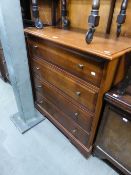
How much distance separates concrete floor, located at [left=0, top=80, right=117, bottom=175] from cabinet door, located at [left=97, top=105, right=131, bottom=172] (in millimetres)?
231

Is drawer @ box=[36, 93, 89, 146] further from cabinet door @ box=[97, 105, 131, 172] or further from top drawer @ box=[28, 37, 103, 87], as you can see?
top drawer @ box=[28, 37, 103, 87]

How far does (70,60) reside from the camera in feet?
3.27

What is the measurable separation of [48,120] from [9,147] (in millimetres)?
507

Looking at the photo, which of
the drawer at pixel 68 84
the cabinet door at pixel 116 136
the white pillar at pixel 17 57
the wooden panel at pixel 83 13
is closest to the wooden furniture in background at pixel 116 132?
the cabinet door at pixel 116 136

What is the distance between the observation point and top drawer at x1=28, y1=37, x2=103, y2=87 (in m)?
0.86

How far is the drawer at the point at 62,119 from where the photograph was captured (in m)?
1.26

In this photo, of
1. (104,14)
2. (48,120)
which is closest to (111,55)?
(104,14)

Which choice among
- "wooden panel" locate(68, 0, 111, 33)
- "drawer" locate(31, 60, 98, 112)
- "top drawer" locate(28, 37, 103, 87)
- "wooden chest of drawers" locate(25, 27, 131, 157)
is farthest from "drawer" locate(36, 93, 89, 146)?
"wooden panel" locate(68, 0, 111, 33)

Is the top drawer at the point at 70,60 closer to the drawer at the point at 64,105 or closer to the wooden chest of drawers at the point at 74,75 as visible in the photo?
the wooden chest of drawers at the point at 74,75

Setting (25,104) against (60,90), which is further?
(25,104)

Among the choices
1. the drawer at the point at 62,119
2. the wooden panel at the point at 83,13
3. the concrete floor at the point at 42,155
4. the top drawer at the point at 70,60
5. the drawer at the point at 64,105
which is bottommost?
the concrete floor at the point at 42,155

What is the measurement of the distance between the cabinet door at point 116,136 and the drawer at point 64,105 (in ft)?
0.43

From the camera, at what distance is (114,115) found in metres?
1.00

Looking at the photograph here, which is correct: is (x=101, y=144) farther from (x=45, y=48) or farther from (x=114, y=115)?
(x=45, y=48)
